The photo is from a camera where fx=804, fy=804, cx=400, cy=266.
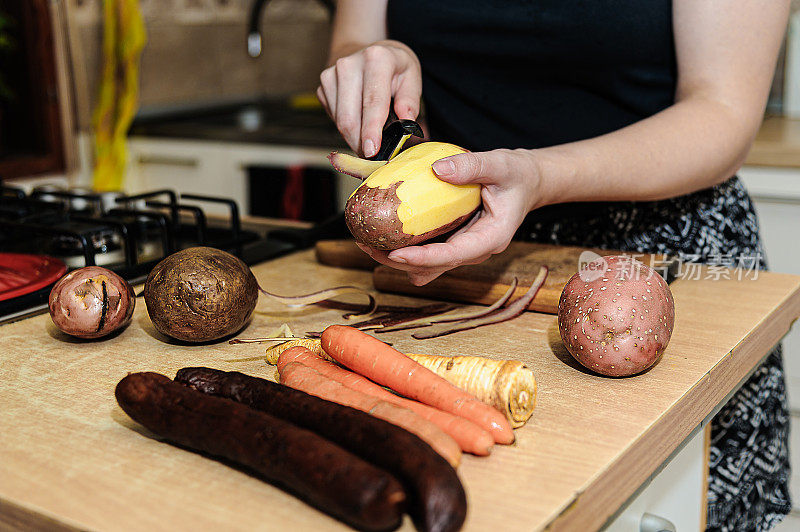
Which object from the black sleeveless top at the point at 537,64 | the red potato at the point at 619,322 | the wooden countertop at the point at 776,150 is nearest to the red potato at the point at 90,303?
the red potato at the point at 619,322

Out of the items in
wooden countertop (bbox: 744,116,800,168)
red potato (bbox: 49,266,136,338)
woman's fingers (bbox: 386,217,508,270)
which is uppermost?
woman's fingers (bbox: 386,217,508,270)

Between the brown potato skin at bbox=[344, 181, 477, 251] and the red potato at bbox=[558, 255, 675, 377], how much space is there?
0.60ft

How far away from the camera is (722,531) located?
1.12m

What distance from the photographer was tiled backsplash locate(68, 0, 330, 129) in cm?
262

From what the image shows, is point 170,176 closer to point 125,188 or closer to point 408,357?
point 125,188

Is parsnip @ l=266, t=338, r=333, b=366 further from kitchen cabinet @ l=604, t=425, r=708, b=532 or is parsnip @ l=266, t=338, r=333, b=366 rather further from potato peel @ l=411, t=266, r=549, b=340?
kitchen cabinet @ l=604, t=425, r=708, b=532

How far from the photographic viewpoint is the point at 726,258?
1.29 metres

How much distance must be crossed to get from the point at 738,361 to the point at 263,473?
0.56m

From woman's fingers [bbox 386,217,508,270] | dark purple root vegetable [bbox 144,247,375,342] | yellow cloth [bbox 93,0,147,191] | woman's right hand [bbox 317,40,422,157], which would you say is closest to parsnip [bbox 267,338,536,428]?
woman's fingers [bbox 386,217,508,270]

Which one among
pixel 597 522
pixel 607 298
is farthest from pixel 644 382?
pixel 597 522

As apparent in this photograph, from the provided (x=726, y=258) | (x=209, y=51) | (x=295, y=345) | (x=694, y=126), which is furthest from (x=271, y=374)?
(x=209, y=51)

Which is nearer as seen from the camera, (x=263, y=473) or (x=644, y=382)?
(x=263, y=473)

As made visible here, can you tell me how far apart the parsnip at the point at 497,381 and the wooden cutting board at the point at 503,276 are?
0.94 feet

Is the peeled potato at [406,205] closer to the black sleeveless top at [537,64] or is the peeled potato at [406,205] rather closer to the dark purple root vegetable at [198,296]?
the dark purple root vegetable at [198,296]
